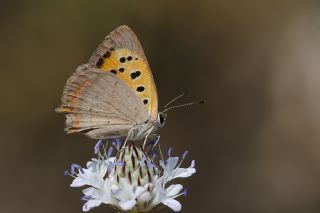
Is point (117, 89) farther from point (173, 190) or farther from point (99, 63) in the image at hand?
point (173, 190)

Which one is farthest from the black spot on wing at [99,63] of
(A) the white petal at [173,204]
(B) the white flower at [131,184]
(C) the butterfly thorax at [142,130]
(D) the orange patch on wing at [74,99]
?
(A) the white petal at [173,204]

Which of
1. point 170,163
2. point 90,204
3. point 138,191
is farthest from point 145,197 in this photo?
point 170,163

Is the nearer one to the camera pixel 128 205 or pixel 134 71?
pixel 128 205

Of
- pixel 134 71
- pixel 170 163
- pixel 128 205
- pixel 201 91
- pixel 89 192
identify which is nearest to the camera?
pixel 128 205

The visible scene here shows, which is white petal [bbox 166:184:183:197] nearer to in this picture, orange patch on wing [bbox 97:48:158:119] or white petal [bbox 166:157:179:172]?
white petal [bbox 166:157:179:172]

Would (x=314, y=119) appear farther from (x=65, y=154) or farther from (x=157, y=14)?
(x=65, y=154)

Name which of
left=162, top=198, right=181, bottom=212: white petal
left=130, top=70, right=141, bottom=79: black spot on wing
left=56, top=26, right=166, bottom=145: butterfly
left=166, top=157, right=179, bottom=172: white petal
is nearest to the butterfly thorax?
left=56, top=26, right=166, bottom=145: butterfly
